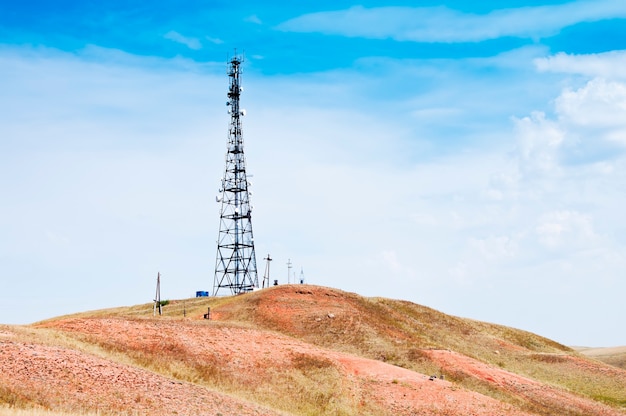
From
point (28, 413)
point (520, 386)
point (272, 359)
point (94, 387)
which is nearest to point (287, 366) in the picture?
point (272, 359)

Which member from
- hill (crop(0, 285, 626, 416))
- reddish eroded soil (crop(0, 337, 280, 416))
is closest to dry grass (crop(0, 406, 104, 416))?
hill (crop(0, 285, 626, 416))

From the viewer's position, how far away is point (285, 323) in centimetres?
5262

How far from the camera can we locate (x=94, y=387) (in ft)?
84.8

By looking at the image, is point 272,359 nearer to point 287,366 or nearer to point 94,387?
point 287,366

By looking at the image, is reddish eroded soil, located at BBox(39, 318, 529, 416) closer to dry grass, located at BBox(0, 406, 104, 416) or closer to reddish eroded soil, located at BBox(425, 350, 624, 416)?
reddish eroded soil, located at BBox(425, 350, 624, 416)

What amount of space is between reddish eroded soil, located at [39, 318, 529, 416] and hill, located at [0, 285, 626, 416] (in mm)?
109

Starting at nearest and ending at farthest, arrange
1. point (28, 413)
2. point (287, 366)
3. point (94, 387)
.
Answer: point (28, 413) → point (94, 387) → point (287, 366)

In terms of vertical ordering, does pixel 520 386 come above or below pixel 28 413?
below

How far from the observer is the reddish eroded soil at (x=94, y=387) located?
2417 centimetres

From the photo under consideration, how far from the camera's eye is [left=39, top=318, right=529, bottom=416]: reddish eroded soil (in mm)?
36125

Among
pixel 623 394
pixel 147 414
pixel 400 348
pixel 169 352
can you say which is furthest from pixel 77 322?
pixel 623 394

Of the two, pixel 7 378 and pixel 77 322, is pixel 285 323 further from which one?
pixel 7 378

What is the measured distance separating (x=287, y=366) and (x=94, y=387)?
15492mm

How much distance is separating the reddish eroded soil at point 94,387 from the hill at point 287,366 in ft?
0.22
